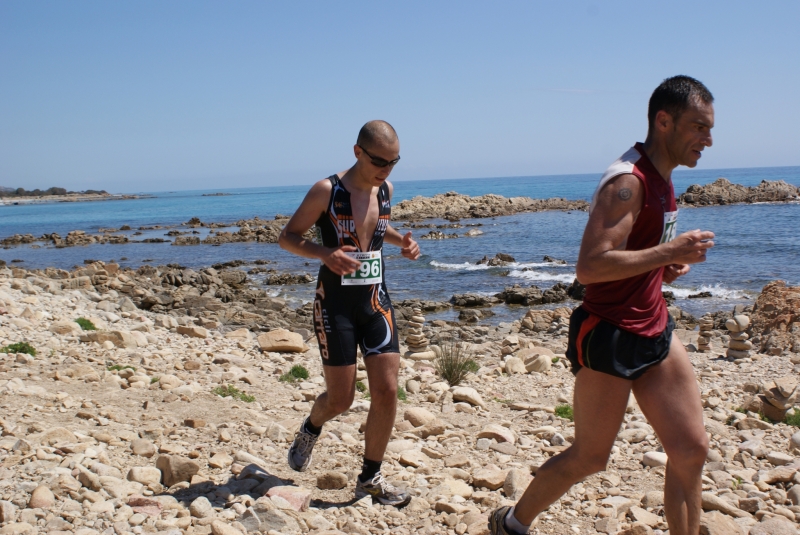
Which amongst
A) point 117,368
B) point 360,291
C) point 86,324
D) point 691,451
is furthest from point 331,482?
point 86,324

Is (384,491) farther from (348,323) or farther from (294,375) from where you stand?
(294,375)

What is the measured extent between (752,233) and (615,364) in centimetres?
3617

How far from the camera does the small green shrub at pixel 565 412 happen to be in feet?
21.4

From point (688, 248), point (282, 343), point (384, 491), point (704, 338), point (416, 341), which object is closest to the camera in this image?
point (688, 248)

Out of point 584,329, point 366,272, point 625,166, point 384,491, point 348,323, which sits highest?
point 625,166

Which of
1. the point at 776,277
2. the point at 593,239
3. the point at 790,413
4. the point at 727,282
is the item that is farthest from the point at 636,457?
the point at 776,277

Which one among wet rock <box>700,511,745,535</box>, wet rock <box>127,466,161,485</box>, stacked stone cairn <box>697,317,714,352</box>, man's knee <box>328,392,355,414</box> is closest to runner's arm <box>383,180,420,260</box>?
man's knee <box>328,392,355,414</box>

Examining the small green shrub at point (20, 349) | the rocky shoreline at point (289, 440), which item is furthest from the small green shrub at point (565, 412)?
the small green shrub at point (20, 349)

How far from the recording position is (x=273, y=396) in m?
7.27

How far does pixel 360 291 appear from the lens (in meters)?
4.28

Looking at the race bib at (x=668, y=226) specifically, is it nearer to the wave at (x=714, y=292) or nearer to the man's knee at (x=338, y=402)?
the man's knee at (x=338, y=402)

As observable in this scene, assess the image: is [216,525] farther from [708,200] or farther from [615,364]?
[708,200]

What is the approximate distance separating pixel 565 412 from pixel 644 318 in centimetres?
360

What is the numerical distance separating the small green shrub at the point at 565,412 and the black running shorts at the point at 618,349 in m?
3.41
